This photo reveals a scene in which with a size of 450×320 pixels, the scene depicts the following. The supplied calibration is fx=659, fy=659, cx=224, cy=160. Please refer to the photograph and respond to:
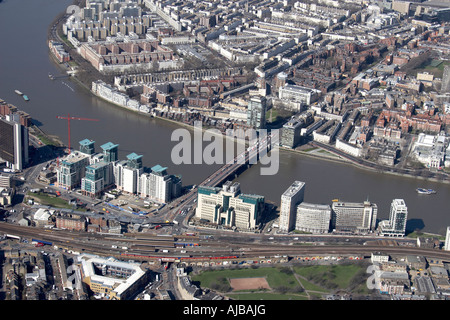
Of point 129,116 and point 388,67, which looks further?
point 388,67

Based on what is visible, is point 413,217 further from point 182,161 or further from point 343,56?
point 343,56

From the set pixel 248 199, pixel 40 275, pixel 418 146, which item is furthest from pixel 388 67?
pixel 40 275

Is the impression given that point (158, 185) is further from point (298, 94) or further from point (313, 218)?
point (298, 94)

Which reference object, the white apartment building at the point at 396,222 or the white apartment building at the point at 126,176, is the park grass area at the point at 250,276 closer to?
the white apartment building at the point at 396,222

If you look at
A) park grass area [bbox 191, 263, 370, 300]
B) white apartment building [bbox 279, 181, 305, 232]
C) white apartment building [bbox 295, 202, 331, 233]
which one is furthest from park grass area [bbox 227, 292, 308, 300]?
white apartment building [bbox 295, 202, 331, 233]

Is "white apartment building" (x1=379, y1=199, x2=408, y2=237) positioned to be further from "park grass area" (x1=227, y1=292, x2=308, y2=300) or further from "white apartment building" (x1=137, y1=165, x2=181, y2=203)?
"white apartment building" (x1=137, y1=165, x2=181, y2=203)

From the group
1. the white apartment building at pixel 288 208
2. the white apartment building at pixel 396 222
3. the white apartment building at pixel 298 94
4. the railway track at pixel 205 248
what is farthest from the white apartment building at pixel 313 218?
the white apartment building at pixel 298 94

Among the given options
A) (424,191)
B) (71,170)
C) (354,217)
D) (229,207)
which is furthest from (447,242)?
(71,170)
